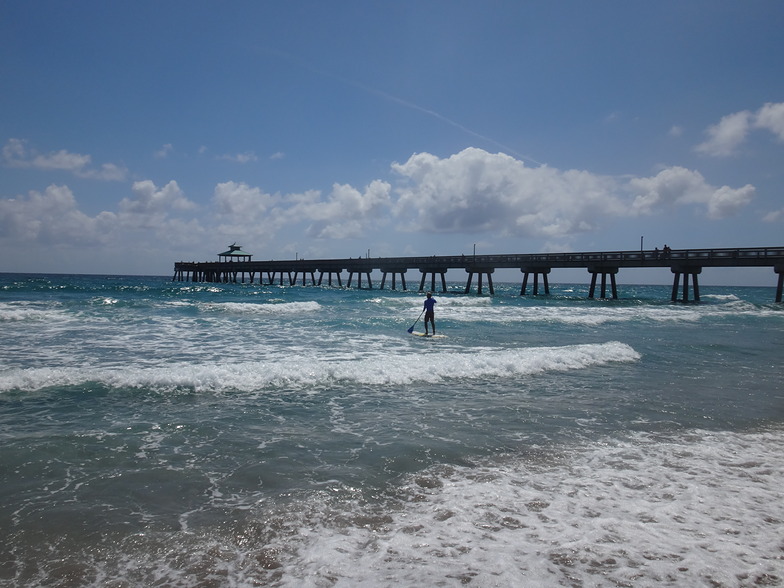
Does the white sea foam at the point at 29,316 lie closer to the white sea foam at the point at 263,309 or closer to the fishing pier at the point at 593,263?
the white sea foam at the point at 263,309

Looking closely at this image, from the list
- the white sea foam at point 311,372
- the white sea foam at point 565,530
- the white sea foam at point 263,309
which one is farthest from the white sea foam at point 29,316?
the white sea foam at point 565,530

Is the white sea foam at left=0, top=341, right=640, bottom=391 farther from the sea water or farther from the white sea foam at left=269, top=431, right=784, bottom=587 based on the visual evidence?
the white sea foam at left=269, top=431, right=784, bottom=587

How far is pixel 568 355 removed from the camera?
38.0 ft

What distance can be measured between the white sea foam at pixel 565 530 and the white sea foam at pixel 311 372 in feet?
14.9

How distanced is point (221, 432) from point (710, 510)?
5193 millimetres

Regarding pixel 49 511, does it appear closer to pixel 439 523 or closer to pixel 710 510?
pixel 439 523

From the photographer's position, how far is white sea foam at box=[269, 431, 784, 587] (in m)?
2.99

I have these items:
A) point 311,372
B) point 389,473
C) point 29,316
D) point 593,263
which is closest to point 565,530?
point 389,473

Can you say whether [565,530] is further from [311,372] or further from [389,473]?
[311,372]

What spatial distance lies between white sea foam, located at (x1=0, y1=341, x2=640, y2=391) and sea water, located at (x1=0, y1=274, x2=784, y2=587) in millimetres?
58

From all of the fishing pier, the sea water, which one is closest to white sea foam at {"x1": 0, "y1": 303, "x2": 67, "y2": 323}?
the sea water

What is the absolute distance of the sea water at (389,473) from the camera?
3.11m

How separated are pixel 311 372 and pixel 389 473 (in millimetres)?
4787

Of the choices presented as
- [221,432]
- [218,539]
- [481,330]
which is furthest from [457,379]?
[481,330]
